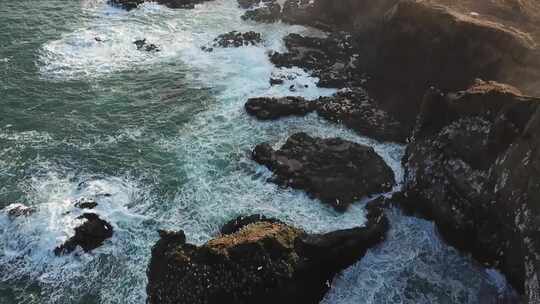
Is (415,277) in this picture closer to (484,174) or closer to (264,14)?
(484,174)

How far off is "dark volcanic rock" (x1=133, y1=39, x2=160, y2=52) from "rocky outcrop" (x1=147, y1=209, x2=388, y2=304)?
1006 inches

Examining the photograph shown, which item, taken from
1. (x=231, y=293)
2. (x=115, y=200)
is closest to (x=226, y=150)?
(x=115, y=200)

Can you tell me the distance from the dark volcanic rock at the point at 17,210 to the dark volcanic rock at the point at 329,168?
15.2 m

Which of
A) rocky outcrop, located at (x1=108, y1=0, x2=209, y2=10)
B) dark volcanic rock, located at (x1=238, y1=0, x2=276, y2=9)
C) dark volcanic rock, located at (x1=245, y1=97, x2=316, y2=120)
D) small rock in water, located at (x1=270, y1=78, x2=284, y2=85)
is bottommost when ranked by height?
dark volcanic rock, located at (x1=245, y1=97, x2=316, y2=120)

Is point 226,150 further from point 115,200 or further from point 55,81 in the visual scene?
point 55,81

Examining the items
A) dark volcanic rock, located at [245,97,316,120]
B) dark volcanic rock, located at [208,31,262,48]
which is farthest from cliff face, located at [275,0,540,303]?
dark volcanic rock, located at [208,31,262,48]

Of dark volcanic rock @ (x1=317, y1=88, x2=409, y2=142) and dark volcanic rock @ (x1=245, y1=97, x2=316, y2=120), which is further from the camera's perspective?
dark volcanic rock @ (x1=245, y1=97, x2=316, y2=120)

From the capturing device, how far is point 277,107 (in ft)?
136

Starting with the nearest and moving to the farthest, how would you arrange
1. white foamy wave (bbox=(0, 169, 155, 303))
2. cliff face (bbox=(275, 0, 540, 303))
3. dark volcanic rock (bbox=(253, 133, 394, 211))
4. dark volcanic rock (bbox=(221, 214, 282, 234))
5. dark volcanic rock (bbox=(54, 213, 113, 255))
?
cliff face (bbox=(275, 0, 540, 303)) → white foamy wave (bbox=(0, 169, 155, 303)) → dark volcanic rock (bbox=(54, 213, 113, 255)) → dark volcanic rock (bbox=(221, 214, 282, 234)) → dark volcanic rock (bbox=(253, 133, 394, 211))

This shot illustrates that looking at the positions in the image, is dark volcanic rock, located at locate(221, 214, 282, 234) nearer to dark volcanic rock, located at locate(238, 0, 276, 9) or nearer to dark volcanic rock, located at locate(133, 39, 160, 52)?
dark volcanic rock, located at locate(133, 39, 160, 52)

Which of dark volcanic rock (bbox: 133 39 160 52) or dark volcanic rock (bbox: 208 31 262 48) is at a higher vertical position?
dark volcanic rock (bbox: 208 31 262 48)

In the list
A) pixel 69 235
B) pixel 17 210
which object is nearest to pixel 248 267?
pixel 69 235

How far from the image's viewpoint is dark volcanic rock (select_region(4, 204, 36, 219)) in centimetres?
3203

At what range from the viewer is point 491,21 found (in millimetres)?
41188
